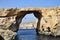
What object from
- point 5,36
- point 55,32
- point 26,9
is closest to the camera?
point 5,36

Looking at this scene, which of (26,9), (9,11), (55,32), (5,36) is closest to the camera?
(5,36)

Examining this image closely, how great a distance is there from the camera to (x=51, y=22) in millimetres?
42219

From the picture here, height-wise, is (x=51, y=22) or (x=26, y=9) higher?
(x=26, y=9)

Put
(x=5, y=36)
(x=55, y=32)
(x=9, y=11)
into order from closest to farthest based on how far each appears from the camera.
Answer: (x=5, y=36), (x=55, y=32), (x=9, y=11)

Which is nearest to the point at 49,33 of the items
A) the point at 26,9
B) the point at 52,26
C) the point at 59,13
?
the point at 52,26

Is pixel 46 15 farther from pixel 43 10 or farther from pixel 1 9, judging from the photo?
pixel 1 9

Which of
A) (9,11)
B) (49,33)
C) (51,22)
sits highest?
(9,11)

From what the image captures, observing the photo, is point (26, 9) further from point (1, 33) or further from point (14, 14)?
point (1, 33)

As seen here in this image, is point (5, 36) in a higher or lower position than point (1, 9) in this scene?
lower

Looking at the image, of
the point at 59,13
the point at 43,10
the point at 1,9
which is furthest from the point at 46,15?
the point at 1,9

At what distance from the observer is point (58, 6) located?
1689 inches

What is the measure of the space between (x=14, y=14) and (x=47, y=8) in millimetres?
8691

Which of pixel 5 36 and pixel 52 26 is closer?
pixel 5 36

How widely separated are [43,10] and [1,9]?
36.7ft
